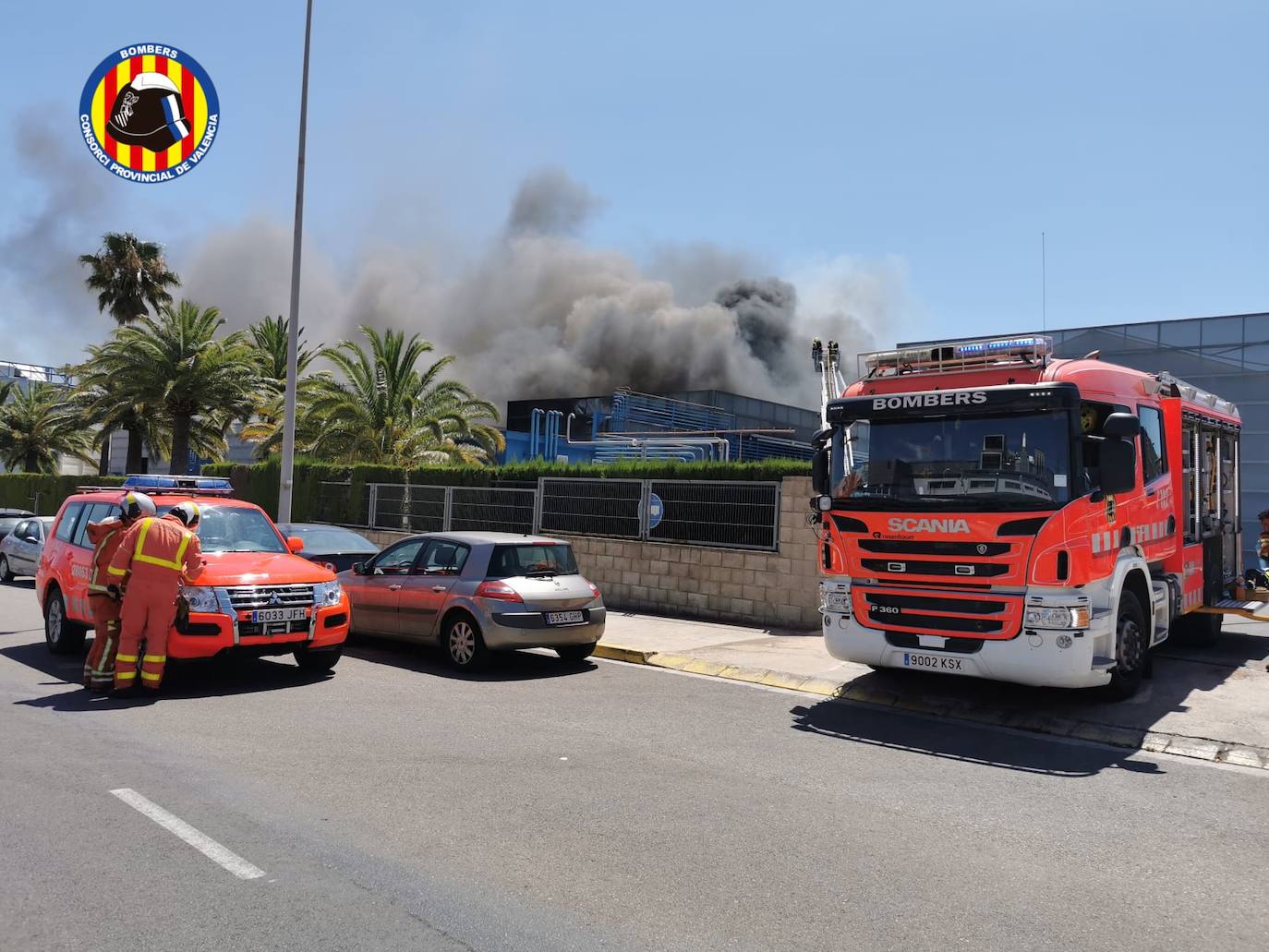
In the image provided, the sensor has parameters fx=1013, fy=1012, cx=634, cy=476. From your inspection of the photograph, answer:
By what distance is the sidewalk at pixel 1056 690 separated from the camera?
7.25 m

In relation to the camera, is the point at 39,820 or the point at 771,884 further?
the point at 39,820

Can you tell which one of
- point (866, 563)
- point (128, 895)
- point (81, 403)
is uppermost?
point (81, 403)

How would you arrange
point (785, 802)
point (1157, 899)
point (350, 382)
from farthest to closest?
point (350, 382), point (785, 802), point (1157, 899)

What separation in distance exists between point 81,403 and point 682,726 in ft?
95.4

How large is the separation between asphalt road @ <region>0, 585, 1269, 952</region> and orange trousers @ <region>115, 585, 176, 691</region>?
0.28 meters

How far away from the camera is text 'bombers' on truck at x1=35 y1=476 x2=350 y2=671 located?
8312 millimetres

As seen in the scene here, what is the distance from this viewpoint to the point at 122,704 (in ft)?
25.5

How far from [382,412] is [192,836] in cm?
2051

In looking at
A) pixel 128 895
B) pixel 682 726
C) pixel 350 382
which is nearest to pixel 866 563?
pixel 682 726

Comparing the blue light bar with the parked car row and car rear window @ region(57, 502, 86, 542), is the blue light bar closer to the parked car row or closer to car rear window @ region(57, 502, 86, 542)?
the parked car row

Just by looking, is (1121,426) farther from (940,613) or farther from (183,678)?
(183,678)

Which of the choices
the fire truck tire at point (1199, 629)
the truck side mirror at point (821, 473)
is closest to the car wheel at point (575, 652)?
the truck side mirror at point (821, 473)

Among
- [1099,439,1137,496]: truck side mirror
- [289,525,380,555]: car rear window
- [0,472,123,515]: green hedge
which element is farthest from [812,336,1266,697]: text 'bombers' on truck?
[0,472,123,515]: green hedge

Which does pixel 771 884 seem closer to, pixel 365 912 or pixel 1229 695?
pixel 365 912
